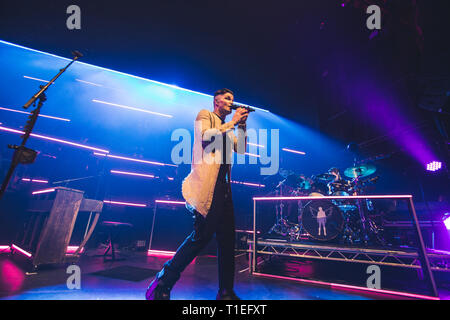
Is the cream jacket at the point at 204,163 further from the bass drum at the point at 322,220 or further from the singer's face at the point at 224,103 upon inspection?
the bass drum at the point at 322,220

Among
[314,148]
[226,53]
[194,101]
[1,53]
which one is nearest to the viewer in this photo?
[226,53]

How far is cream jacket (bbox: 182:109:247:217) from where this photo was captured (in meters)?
1.59

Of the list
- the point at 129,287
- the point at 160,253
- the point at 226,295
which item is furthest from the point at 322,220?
the point at 160,253

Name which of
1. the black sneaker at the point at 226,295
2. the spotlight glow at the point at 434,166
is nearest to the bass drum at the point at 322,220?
the black sneaker at the point at 226,295

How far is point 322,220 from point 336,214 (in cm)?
30

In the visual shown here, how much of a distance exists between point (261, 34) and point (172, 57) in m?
2.18

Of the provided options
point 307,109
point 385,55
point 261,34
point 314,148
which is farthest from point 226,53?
point 314,148

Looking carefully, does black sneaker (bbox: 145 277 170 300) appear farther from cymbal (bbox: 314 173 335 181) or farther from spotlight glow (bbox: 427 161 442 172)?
spotlight glow (bbox: 427 161 442 172)

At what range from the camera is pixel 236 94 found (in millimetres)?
5703

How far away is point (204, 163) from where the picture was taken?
168 centimetres

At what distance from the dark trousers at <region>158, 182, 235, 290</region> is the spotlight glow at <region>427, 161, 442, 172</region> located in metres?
6.71

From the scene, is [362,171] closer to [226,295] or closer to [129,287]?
[226,295]

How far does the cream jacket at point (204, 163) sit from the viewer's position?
1.59 metres
